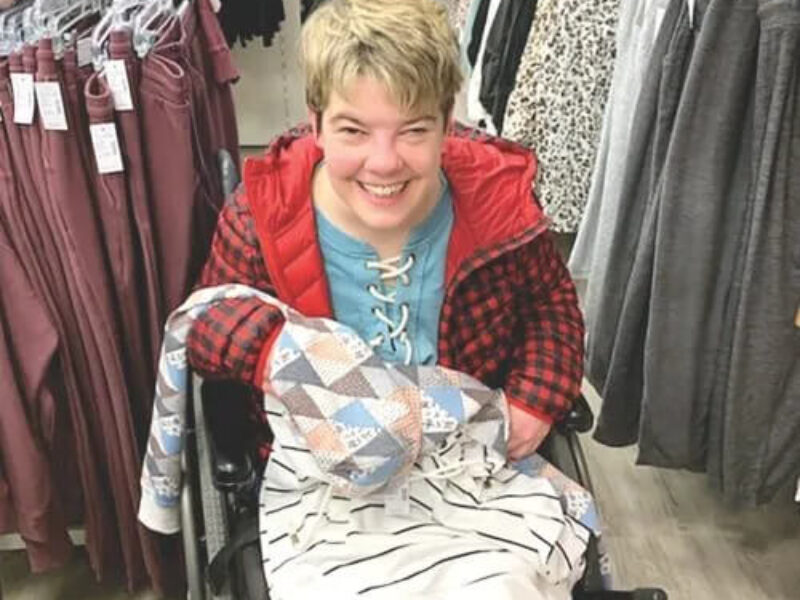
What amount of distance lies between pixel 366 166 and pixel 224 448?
1.25ft

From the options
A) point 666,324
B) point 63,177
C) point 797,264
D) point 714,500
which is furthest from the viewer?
point 714,500

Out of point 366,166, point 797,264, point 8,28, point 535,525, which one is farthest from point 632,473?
point 8,28

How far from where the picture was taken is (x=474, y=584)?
3.36 feet

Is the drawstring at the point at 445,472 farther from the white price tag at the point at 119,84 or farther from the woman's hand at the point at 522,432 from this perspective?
the white price tag at the point at 119,84

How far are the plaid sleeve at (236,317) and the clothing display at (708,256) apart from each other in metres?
0.68

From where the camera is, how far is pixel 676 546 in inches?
74.2

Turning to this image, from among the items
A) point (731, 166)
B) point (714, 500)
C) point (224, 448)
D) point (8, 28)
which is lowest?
point (714, 500)

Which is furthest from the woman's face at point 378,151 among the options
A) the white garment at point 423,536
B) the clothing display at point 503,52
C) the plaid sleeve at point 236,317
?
the clothing display at point 503,52

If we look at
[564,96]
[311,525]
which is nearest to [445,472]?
[311,525]

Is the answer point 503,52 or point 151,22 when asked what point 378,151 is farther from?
point 503,52

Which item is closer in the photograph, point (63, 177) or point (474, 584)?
point (474, 584)

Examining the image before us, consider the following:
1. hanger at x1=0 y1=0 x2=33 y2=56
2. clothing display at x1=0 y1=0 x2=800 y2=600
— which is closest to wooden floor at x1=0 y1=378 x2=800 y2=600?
clothing display at x1=0 y1=0 x2=800 y2=600

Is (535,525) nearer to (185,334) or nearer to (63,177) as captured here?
(185,334)

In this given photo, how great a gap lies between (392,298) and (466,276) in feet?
0.33
